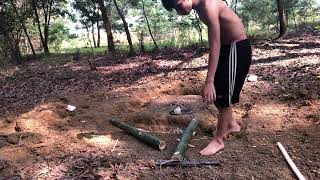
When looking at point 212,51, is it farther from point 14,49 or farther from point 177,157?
point 14,49

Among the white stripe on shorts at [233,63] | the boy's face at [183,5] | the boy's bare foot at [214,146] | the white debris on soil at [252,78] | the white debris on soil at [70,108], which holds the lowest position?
the boy's bare foot at [214,146]

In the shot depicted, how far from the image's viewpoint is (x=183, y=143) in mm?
3945

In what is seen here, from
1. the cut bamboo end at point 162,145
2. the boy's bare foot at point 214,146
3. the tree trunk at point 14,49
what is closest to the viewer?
the boy's bare foot at point 214,146

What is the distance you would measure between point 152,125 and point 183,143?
1178mm

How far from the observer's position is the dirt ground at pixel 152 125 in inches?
140

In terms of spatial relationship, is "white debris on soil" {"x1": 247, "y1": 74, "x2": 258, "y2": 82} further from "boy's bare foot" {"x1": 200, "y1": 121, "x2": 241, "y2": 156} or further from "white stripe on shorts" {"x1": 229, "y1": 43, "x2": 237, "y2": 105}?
"white stripe on shorts" {"x1": 229, "y1": 43, "x2": 237, "y2": 105}

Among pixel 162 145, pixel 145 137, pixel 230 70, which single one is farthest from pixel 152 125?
pixel 230 70

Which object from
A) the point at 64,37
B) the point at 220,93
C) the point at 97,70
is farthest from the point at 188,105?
the point at 64,37

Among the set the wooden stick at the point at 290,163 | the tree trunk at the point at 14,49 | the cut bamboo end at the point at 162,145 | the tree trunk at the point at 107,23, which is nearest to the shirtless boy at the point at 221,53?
the cut bamboo end at the point at 162,145

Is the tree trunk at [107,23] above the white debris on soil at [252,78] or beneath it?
above

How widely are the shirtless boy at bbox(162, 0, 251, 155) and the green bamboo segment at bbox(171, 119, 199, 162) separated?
0.21 metres

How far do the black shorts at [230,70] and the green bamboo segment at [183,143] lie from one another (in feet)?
1.95

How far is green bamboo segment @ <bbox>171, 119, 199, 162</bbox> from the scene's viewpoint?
362 centimetres

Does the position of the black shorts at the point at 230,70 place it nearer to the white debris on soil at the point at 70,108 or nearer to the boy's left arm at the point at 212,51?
the boy's left arm at the point at 212,51
